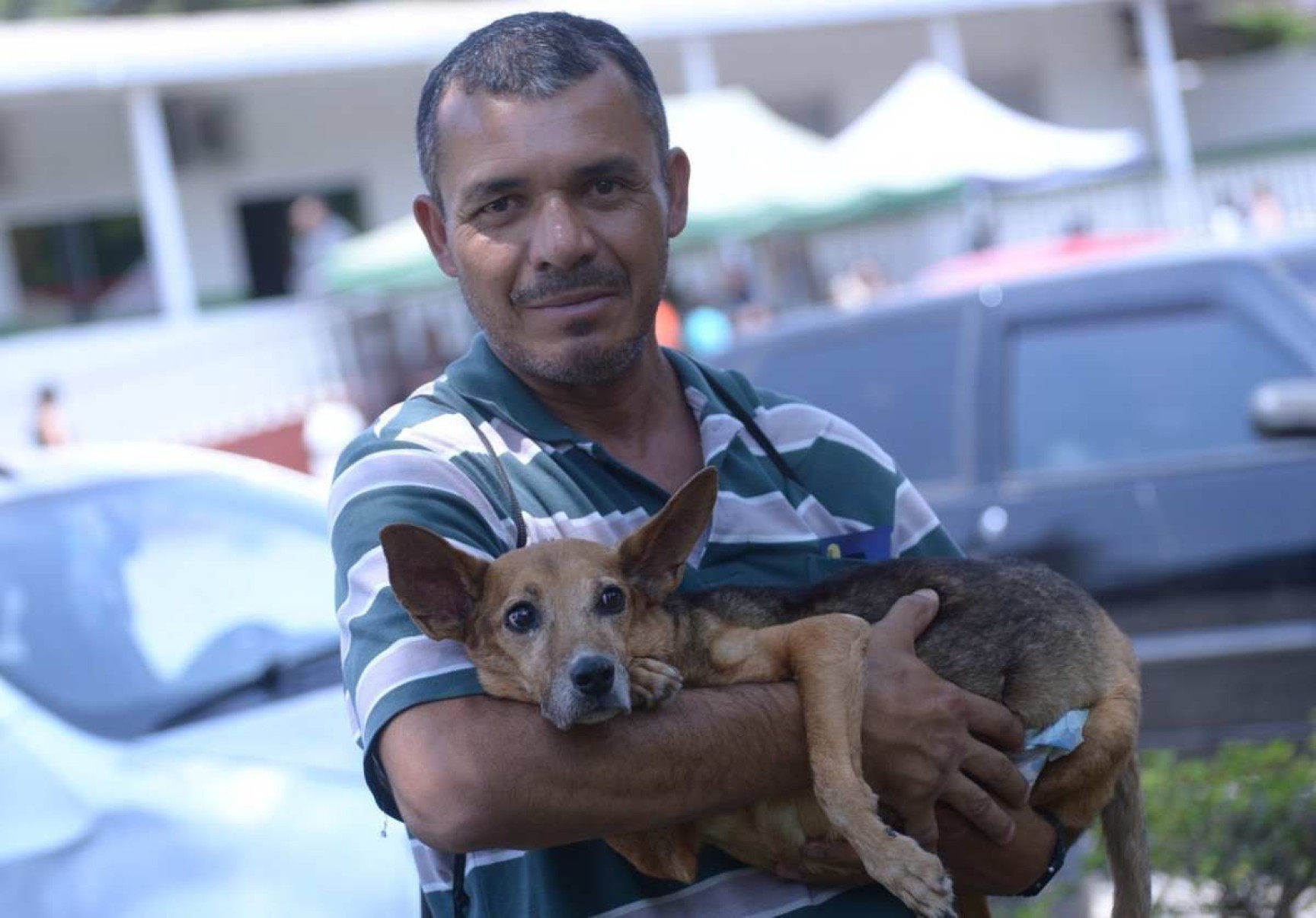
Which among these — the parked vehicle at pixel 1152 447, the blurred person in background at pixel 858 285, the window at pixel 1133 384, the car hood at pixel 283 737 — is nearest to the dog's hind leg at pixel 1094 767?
the car hood at pixel 283 737

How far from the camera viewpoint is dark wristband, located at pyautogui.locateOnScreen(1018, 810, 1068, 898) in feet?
9.29

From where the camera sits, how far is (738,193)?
15.8 metres

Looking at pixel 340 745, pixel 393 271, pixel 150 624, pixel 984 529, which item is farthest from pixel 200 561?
pixel 393 271

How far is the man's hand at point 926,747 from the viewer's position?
100 inches

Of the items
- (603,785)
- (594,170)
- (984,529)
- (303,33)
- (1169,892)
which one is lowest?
(1169,892)

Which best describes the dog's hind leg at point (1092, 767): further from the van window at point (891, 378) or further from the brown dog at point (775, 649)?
the van window at point (891, 378)

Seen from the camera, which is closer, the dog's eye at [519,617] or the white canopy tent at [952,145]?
the dog's eye at [519,617]

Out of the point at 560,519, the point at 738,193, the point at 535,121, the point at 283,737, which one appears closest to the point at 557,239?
the point at 535,121

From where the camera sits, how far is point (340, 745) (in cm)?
447

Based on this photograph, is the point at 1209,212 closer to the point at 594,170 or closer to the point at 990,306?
the point at 990,306

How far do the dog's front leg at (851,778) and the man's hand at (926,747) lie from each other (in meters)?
0.04

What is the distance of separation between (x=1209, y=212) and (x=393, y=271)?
12.4 m

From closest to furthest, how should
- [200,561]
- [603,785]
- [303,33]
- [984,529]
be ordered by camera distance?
[603,785] < [200,561] < [984,529] < [303,33]

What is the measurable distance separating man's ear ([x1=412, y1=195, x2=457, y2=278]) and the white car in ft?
5.25
